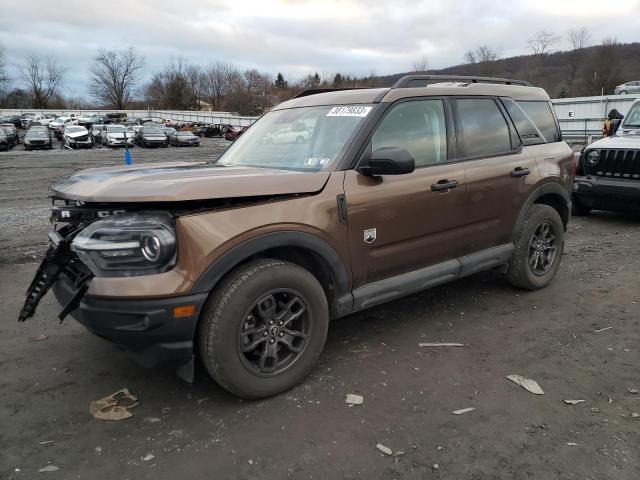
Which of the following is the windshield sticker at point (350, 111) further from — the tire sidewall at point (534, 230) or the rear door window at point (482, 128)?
the tire sidewall at point (534, 230)

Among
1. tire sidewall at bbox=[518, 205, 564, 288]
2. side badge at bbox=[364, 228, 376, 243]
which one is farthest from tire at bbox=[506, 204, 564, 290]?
side badge at bbox=[364, 228, 376, 243]

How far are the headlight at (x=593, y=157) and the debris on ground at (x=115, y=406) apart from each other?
768 centimetres

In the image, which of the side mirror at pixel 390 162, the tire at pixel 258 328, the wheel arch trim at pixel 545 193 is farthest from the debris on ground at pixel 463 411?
the wheel arch trim at pixel 545 193

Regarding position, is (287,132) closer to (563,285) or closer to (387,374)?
(387,374)

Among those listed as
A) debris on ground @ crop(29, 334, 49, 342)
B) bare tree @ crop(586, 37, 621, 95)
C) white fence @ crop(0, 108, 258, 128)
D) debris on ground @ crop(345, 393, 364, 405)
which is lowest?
debris on ground @ crop(29, 334, 49, 342)

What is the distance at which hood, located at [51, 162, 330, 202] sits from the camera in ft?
8.73

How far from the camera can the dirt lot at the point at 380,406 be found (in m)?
2.52

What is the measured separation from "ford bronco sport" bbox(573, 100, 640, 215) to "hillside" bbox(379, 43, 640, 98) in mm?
59787

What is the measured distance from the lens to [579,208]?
28.7 feet

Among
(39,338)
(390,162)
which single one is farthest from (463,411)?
(39,338)

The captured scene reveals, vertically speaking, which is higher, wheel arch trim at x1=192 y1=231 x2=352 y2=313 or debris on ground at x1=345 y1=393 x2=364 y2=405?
wheel arch trim at x1=192 y1=231 x2=352 y2=313

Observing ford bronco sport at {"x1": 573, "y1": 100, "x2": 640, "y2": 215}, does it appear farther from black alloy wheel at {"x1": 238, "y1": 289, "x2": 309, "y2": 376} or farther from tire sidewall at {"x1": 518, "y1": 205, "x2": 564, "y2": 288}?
black alloy wheel at {"x1": 238, "y1": 289, "x2": 309, "y2": 376}

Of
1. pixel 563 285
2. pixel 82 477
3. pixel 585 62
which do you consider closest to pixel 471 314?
pixel 563 285

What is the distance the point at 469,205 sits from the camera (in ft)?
13.3
